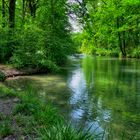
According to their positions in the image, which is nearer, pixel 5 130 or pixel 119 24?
pixel 5 130

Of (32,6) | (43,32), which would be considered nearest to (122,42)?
(32,6)

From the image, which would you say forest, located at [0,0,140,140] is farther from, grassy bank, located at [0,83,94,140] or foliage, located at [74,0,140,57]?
foliage, located at [74,0,140,57]

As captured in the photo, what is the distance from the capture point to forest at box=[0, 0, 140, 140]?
22.0 feet

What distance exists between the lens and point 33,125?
6.55 metres

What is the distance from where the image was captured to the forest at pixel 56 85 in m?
6.71

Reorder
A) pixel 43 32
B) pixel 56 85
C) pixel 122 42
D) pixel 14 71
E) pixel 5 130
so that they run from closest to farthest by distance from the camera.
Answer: pixel 5 130, pixel 56 85, pixel 14 71, pixel 43 32, pixel 122 42

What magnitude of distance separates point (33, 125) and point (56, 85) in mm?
8679

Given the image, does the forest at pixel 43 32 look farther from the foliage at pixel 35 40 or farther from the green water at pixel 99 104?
the green water at pixel 99 104

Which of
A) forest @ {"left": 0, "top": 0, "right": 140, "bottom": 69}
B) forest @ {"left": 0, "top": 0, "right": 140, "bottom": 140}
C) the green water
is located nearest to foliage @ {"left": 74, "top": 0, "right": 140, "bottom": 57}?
forest @ {"left": 0, "top": 0, "right": 140, "bottom": 140}

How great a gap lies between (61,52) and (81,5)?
4.62 metres

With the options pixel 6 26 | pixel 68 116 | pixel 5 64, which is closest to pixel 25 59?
pixel 5 64

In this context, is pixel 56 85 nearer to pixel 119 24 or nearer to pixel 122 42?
pixel 119 24

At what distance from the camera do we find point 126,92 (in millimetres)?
13602

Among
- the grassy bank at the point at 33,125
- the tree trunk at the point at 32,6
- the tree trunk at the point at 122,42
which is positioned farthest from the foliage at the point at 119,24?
the grassy bank at the point at 33,125
